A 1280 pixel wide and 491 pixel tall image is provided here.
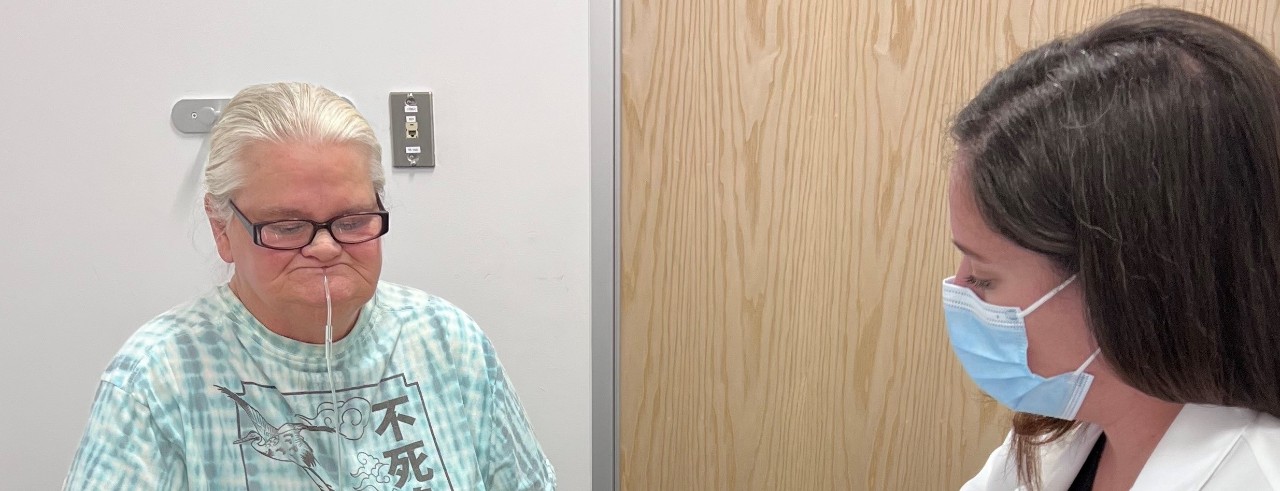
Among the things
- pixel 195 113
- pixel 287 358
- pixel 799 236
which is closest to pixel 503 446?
pixel 287 358

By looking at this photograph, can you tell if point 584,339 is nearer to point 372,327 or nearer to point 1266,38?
point 372,327

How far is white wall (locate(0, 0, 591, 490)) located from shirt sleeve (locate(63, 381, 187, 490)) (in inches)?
26.2

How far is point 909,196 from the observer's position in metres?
1.79

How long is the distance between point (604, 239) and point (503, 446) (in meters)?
0.58

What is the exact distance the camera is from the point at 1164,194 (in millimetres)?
749

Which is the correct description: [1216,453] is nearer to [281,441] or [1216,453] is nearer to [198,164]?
[281,441]

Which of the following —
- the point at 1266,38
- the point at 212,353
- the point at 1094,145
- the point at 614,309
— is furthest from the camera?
the point at 614,309

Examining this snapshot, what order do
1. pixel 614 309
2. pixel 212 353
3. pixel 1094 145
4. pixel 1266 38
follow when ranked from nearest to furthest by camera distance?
pixel 1094 145
pixel 212 353
pixel 1266 38
pixel 614 309

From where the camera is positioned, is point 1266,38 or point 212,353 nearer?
point 212,353

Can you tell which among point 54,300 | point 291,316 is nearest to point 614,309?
point 291,316

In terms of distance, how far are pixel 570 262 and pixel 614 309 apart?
0.45ft

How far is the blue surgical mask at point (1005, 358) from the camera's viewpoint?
913 mm

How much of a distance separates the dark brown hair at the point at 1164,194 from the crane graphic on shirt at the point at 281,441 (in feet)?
2.81

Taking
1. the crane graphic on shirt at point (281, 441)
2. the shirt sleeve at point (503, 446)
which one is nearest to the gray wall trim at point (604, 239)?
the shirt sleeve at point (503, 446)
